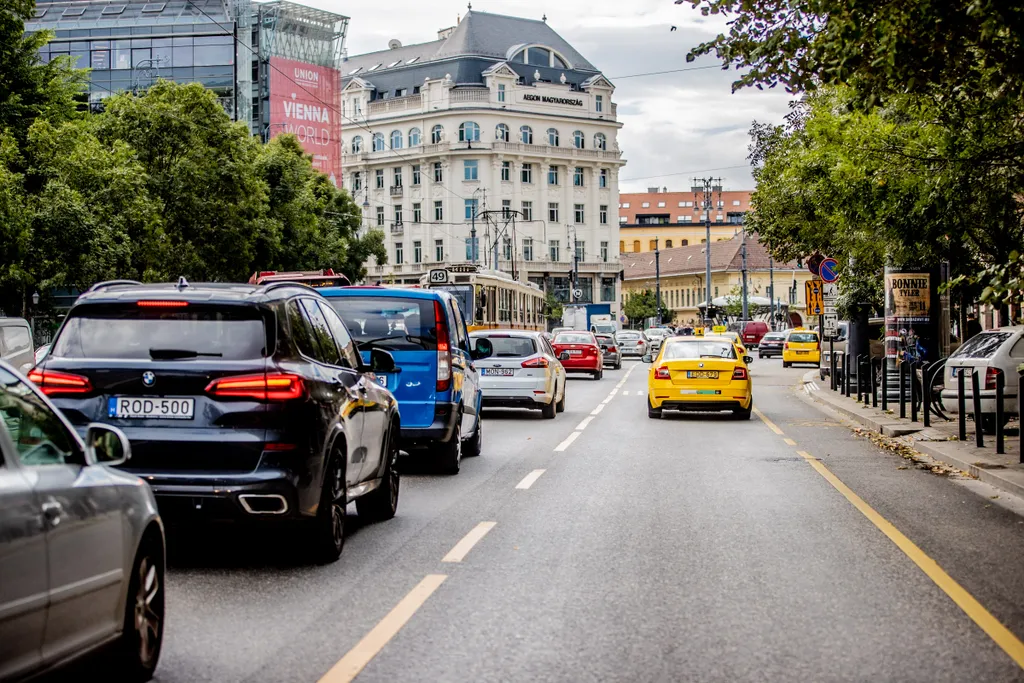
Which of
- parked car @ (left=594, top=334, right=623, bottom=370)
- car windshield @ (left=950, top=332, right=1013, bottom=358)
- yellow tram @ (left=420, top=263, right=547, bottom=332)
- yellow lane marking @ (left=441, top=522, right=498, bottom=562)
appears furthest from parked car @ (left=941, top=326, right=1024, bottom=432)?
parked car @ (left=594, top=334, right=623, bottom=370)

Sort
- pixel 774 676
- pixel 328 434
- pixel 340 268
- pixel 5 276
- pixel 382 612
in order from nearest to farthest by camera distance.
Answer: pixel 774 676 → pixel 382 612 → pixel 328 434 → pixel 5 276 → pixel 340 268

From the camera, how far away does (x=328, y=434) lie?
819cm

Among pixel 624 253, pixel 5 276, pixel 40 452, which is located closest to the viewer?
pixel 40 452

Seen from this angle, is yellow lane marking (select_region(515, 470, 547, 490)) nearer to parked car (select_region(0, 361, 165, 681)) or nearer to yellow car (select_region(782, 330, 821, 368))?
parked car (select_region(0, 361, 165, 681))

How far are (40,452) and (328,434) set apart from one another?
138 inches

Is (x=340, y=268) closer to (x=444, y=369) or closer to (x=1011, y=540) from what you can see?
(x=444, y=369)

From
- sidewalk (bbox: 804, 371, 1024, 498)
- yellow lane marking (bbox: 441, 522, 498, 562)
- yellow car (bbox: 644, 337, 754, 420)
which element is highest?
yellow car (bbox: 644, 337, 754, 420)

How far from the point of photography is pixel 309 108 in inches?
3339

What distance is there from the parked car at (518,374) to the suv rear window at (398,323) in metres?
9.88

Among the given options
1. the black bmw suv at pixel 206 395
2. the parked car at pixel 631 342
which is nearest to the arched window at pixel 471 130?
the parked car at pixel 631 342

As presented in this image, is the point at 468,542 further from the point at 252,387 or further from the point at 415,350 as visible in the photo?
the point at 415,350

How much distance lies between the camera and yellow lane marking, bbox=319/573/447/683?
18.4 ft

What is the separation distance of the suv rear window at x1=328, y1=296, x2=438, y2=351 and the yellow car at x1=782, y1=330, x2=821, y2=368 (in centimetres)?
4647

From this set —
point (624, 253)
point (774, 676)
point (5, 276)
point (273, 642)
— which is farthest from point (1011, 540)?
point (624, 253)
